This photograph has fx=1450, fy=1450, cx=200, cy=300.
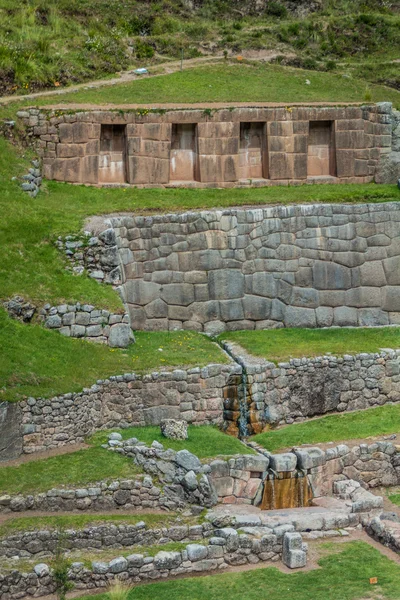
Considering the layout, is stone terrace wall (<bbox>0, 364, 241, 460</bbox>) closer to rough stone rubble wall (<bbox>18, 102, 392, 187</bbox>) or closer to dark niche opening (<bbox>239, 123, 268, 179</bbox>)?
rough stone rubble wall (<bbox>18, 102, 392, 187</bbox>)

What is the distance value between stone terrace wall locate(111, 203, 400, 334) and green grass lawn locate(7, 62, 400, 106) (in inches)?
204

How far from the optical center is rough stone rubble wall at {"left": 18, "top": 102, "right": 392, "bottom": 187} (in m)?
35.1

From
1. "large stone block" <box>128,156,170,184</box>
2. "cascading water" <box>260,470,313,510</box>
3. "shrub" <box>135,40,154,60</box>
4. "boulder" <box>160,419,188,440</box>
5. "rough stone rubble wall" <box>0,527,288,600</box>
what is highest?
"shrub" <box>135,40,154,60</box>

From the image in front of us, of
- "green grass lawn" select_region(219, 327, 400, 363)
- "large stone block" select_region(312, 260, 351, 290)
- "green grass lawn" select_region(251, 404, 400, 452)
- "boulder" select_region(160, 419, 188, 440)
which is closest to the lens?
"boulder" select_region(160, 419, 188, 440)

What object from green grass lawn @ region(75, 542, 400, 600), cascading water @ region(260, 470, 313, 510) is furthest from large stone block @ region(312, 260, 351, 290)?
green grass lawn @ region(75, 542, 400, 600)

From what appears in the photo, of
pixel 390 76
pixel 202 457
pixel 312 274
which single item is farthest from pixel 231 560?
pixel 390 76

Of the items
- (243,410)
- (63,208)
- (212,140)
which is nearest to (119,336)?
(243,410)

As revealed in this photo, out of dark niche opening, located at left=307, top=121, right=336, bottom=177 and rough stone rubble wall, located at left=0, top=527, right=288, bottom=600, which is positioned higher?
dark niche opening, located at left=307, top=121, right=336, bottom=177

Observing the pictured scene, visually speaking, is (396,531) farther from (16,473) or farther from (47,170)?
(47,170)

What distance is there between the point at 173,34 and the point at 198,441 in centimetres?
1952

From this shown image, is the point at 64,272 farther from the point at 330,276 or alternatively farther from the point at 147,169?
the point at 330,276

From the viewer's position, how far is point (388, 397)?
106 feet

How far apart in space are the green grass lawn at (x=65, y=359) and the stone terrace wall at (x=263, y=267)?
1858 mm

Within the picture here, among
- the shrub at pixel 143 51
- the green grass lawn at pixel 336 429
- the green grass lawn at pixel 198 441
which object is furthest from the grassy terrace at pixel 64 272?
the shrub at pixel 143 51
